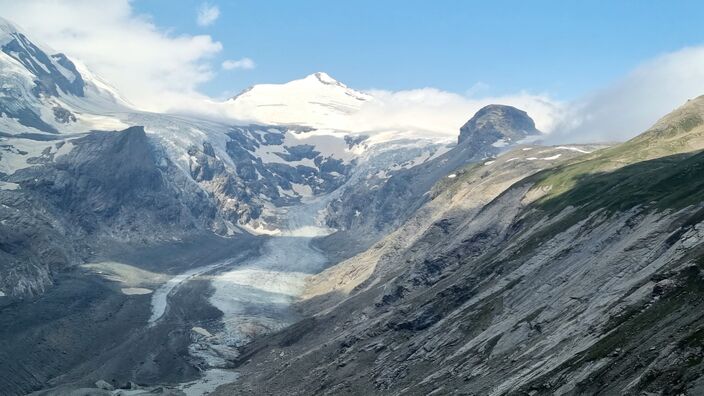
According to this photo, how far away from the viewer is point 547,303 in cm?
6756

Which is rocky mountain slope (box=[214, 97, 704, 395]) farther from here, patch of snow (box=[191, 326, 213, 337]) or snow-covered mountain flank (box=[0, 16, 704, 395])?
patch of snow (box=[191, 326, 213, 337])

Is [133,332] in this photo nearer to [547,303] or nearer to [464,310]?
[464,310]

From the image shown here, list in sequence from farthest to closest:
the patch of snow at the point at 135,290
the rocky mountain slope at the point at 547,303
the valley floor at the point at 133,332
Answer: the patch of snow at the point at 135,290, the valley floor at the point at 133,332, the rocky mountain slope at the point at 547,303

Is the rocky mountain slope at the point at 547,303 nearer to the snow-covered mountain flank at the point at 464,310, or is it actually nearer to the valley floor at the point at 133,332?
the snow-covered mountain flank at the point at 464,310

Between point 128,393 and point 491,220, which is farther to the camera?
point 491,220

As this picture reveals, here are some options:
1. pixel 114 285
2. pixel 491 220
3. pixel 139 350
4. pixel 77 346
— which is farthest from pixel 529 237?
pixel 114 285

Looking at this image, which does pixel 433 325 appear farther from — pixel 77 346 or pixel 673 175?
pixel 77 346

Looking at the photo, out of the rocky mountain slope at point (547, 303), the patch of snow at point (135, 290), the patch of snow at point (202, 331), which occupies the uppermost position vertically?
the rocky mountain slope at point (547, 303)

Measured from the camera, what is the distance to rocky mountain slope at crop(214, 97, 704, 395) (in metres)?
44.2

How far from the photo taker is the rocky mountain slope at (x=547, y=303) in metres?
44.2

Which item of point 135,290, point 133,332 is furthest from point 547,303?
point 135,290

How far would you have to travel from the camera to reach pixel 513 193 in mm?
127438

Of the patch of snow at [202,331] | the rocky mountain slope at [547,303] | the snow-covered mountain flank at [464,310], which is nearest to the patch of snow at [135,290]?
the snow-covered mountain flank at [464,310]

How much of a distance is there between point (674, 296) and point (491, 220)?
76.1 m
